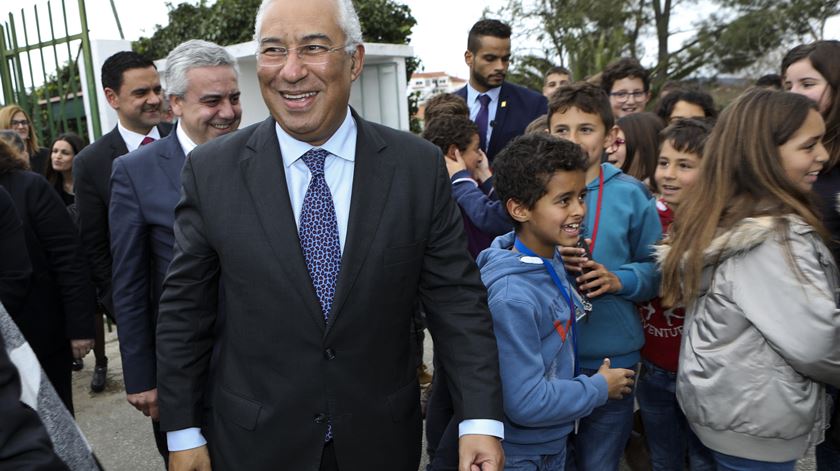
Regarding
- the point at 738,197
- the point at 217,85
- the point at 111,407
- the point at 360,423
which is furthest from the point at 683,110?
the point at 111,407

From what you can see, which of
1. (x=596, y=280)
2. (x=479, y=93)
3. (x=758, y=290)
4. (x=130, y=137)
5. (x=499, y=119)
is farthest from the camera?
(x=479, y=93)

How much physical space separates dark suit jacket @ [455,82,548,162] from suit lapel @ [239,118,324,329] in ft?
8.61

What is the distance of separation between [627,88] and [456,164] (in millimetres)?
1971

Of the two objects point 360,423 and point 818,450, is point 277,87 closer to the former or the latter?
point 360,423

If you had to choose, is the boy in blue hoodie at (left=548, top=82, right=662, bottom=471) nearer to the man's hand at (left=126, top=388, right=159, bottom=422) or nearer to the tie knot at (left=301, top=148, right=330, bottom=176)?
A: the tie knot at (left=301, top=148, right=330, bottom=176)

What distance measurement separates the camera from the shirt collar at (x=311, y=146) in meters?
1.95

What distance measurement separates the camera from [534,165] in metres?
2.34

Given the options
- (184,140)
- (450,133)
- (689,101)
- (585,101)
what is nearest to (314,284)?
(184,140)

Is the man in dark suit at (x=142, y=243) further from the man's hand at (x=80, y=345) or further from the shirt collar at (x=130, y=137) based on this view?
the shirt collar at (x=130, y=137)

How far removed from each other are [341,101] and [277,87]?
19cm

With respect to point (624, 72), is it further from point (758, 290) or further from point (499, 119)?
point (758, 290)

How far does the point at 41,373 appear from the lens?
4.43 ft

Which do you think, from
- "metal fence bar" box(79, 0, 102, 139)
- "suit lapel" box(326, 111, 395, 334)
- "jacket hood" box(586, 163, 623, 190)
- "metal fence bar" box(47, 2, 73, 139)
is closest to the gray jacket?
"jacket hood" box(586, 163, 623, 190)

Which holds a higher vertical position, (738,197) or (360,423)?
(738,197)
